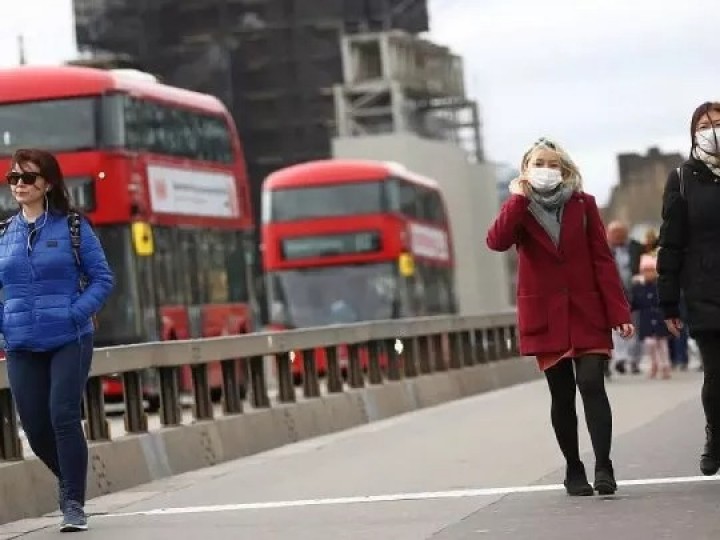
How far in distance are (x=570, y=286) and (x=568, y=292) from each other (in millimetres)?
29

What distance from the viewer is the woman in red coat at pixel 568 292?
10.1 meters

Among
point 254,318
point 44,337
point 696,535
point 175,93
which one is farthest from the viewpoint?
point 254,318

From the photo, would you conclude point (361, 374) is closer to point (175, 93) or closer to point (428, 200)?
point (175, 93)

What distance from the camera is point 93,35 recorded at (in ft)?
284

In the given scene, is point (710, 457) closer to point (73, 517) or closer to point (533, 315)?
point (533, 315)

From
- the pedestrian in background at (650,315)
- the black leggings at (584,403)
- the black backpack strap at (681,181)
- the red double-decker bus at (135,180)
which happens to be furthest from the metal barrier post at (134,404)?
the pedestrian in background at (650,315)

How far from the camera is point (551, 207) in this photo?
10.2 m

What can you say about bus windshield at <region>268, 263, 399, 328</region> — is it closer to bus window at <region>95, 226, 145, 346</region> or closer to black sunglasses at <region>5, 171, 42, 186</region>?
bus window at <region>95, 226, 145, 346</region>

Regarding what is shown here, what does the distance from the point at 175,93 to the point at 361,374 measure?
9.19m

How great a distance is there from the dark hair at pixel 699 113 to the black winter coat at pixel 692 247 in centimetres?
11

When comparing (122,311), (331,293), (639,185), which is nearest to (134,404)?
(122,311)

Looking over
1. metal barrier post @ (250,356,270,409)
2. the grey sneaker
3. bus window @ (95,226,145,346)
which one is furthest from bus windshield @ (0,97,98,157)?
Result: the grey sneaker

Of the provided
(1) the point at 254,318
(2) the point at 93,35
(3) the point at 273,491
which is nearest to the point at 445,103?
(2) the point at 93,35

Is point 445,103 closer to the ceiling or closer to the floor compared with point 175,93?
closer to the ceiling
